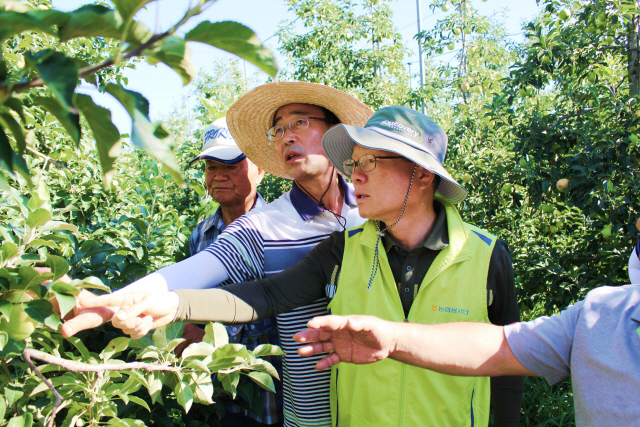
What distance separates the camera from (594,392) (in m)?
1.03

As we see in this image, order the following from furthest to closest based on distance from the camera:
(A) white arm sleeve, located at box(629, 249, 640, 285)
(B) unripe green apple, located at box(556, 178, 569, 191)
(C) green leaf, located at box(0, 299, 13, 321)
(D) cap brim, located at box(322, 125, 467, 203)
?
(B) unripe green apple, located at box(556, 178, 569, 191) < (A) white arm sleeve, located at box(629, 249, 640, 285) < (D) cap brim, located at box(322, 125, 467, 203) < (C) green leaf, located at box(0, 299, 13, 321)

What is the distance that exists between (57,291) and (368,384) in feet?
2.99

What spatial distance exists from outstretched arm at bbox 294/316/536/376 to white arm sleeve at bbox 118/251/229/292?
0.44 m

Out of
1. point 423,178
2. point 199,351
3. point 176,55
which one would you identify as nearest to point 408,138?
point 423,178

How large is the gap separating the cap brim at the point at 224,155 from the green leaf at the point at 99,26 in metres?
1.98

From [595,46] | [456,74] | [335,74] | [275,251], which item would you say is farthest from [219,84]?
[275,251]

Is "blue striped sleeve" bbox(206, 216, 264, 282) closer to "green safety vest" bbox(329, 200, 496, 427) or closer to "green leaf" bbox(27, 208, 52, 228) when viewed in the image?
"green safety vest" bbox(329, 200, 496, 427)

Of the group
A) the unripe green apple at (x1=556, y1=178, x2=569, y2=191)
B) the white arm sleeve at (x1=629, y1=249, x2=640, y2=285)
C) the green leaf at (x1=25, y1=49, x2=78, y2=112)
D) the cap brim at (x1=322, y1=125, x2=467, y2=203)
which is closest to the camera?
the green leaf at (x1=25, y1=49, x2=78, y2=112)

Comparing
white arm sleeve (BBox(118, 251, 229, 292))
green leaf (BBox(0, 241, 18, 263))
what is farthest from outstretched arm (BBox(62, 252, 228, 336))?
green leaf (BBox(0, 241, 18, 263))

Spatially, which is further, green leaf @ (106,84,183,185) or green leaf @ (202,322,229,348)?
green leaf @ (202,322,229,348)

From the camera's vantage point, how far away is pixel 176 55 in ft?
1.68

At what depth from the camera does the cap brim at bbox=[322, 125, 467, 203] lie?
1482 mm

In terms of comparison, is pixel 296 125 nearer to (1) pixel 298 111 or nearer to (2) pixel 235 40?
(1) pixel 298 111

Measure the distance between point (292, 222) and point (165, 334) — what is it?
656 mm
